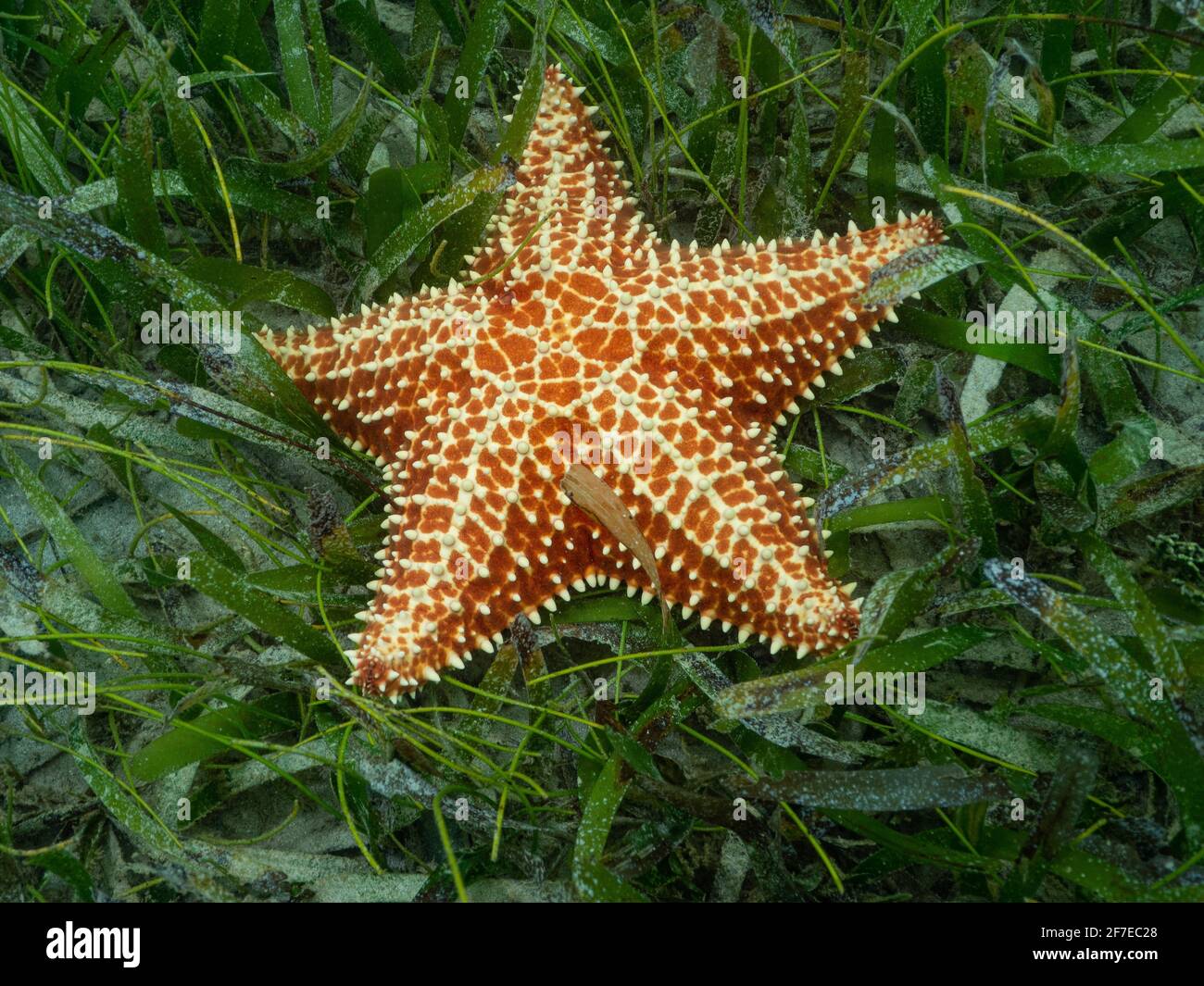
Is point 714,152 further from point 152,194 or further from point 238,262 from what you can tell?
point 152,194

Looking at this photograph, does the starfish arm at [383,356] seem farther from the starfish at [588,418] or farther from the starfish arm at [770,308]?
the starfish arm at [770,308]

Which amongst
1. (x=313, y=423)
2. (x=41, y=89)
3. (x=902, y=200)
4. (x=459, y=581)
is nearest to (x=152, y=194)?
(x=313, y=423)

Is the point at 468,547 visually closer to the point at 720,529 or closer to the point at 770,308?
the point at 720,529

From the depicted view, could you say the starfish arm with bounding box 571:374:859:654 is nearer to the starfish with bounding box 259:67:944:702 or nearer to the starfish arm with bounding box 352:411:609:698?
the starfish with bounding box 259:67:944:702

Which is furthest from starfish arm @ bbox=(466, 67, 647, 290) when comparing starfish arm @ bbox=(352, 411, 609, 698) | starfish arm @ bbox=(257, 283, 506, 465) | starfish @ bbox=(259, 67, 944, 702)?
starfish arm @ bbox=(352, 411, 609, 698)

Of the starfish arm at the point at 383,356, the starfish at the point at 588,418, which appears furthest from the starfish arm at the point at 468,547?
the starfish arm at the point at 383,356

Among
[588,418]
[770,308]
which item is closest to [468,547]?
Result: [588,418]
